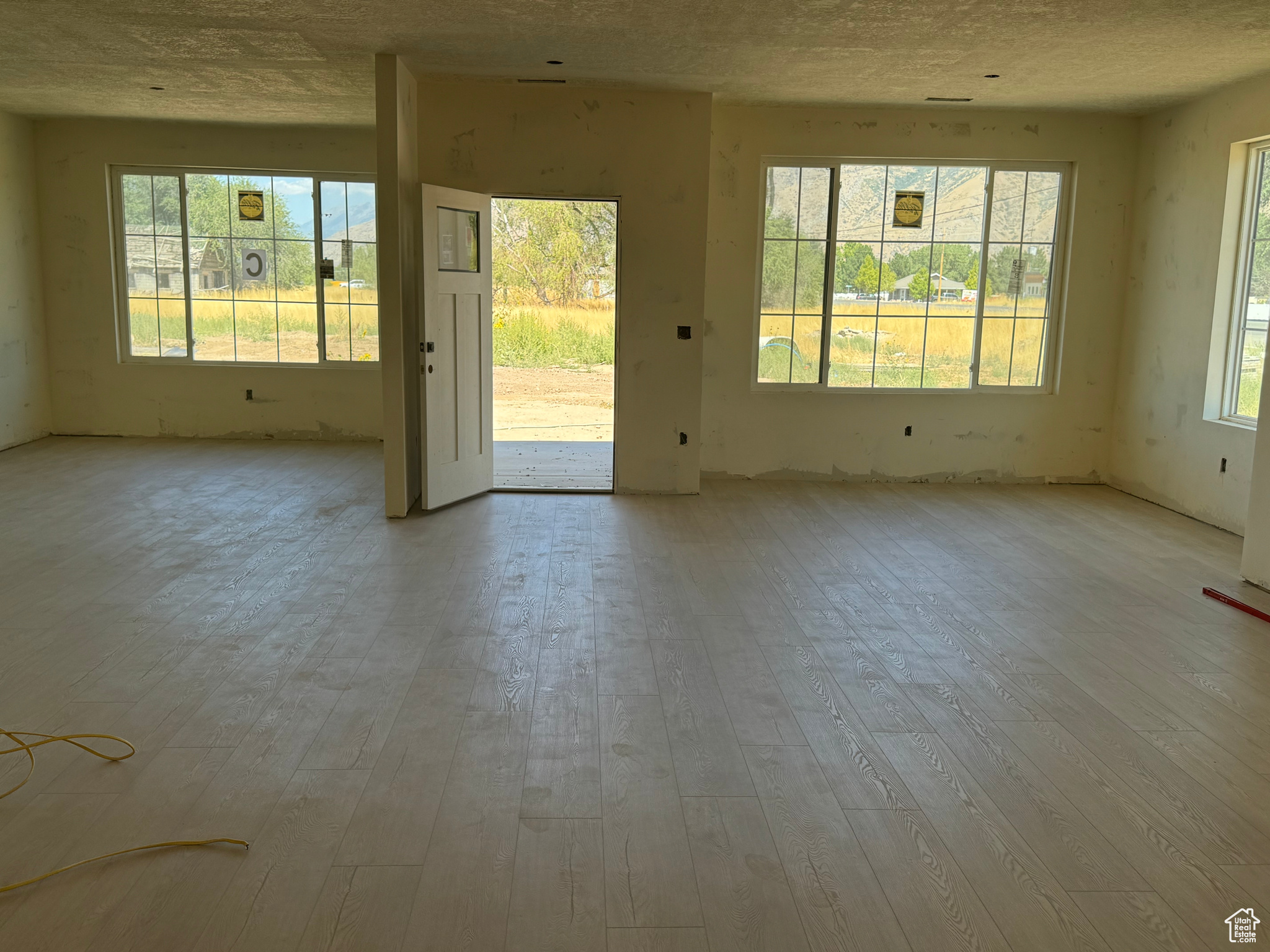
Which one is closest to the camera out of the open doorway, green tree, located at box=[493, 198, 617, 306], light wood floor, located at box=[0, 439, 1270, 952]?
light wood floor, located at box=[0, 439, 1270, 952]

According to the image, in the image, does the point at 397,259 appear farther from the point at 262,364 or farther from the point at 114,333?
the point at 114,333

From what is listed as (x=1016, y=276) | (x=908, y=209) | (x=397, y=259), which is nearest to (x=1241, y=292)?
(x=1016, y=276)

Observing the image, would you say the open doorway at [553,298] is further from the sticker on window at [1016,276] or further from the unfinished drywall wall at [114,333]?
the sticker on window at [1016,276]

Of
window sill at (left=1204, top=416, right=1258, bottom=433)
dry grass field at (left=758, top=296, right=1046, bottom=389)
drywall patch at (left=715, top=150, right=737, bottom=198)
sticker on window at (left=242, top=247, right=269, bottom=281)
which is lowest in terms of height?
window sill at (left=1204, top=416, right=1258, bottom=433)

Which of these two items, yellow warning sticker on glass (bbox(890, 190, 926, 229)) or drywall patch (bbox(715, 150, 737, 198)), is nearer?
drywall patch (bbox(715, 150, 737, 198))

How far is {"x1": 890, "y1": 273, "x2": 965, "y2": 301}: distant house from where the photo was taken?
739cm

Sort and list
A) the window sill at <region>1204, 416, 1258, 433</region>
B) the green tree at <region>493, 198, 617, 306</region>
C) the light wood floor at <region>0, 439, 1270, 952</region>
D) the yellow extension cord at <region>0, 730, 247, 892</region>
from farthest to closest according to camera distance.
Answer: the green tree at <region>493, 198, 617, 306</region>
the window sill at <region>1204, 416, 1258, 433</region>
the yellow extension cord at <region>0, 730, 247, 892</region>
the light wood floor at <region>0, 439, 1270, 952</region>

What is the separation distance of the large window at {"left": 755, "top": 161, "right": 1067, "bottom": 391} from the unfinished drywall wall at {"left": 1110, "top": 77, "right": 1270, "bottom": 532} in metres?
0.61

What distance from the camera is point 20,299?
835 cm

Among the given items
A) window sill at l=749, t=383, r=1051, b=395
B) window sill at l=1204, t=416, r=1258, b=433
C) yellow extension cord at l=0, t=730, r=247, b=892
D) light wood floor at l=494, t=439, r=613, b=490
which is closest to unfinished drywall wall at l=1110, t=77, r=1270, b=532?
window sill at l=1204, t=416, r=1258, b=433

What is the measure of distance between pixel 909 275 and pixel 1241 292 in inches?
86.1

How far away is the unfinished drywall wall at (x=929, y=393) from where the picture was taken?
7148 mm

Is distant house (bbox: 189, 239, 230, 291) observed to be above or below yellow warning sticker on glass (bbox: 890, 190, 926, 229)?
below

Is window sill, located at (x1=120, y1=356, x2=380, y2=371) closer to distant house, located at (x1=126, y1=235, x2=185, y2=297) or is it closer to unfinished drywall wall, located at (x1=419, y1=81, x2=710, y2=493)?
distant house, located at (x1=126, y1=235, x2=185, y2=297)
